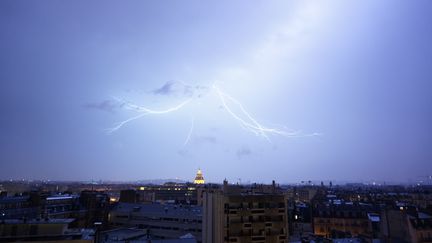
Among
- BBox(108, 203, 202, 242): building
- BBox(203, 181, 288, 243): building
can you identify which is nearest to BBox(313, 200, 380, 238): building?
BBox(108, 203, 202, 242): building

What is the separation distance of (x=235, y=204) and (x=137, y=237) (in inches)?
721

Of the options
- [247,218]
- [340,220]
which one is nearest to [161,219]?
[247,218]

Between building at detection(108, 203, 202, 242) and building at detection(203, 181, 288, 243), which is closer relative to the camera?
building at detection(203, 181, 288, 243)

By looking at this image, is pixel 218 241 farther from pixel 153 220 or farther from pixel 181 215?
pixel 153 220

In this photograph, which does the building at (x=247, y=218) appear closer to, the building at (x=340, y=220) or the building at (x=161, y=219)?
the building at (x=161, y=219)

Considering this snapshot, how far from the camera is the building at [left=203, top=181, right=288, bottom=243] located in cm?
4128

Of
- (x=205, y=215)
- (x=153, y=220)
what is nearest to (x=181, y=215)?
(x=153, y=220)

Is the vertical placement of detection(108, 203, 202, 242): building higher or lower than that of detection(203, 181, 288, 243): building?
lower

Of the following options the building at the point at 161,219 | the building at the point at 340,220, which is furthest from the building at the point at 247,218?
the building at the point at 340,220

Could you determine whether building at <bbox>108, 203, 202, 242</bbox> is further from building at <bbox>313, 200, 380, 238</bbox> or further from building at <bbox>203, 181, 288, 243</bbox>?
building at <bbox>313, 200, 380, 238</bbox>

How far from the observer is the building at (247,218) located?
41281 millimetres

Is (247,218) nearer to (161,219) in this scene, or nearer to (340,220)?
(161,219)

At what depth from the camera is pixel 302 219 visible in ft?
269

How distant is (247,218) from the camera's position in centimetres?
4219
